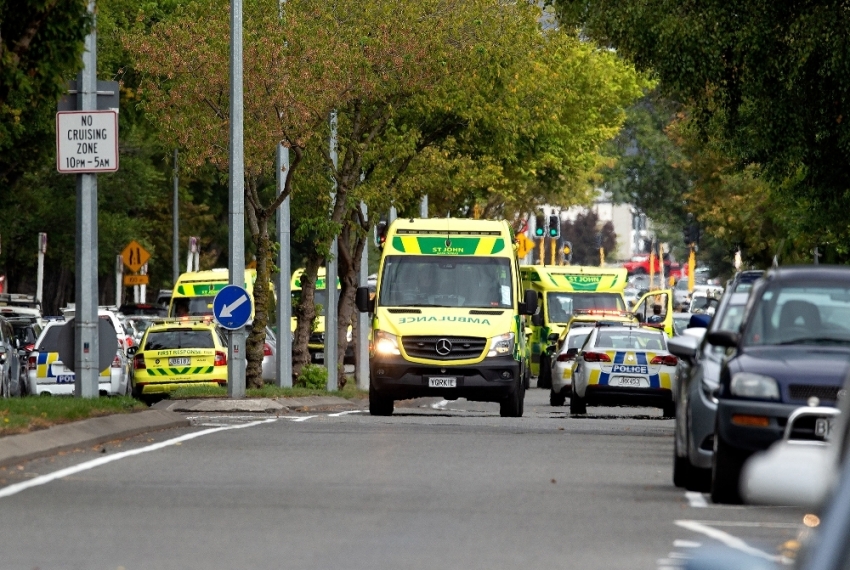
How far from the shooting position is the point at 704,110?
25.0m

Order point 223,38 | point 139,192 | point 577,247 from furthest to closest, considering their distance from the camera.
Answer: point 577,247 → point 139,192 → point 223,38

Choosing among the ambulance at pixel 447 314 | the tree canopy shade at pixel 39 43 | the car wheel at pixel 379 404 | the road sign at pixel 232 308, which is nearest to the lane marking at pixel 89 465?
the tree canopy shade at pixel 39 43

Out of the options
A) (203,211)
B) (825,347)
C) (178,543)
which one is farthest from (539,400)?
(203,211)

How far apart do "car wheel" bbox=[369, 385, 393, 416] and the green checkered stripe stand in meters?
6.99

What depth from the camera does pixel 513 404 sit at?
92.2 ft

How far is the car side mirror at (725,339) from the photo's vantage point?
41.8 feet

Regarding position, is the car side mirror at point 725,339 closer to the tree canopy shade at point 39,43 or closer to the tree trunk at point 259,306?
the tree canopy shade at point 39,43

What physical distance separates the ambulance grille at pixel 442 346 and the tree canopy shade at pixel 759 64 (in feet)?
14.2

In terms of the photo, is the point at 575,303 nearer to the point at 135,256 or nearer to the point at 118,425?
the point at 135,256

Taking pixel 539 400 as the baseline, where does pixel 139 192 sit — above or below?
above

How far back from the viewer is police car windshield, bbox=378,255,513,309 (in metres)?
27.8

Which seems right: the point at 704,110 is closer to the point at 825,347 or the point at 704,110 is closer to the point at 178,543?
the point at 825,347

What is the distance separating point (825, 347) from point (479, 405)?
92.4 feet

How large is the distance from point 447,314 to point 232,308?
3.47 metres
